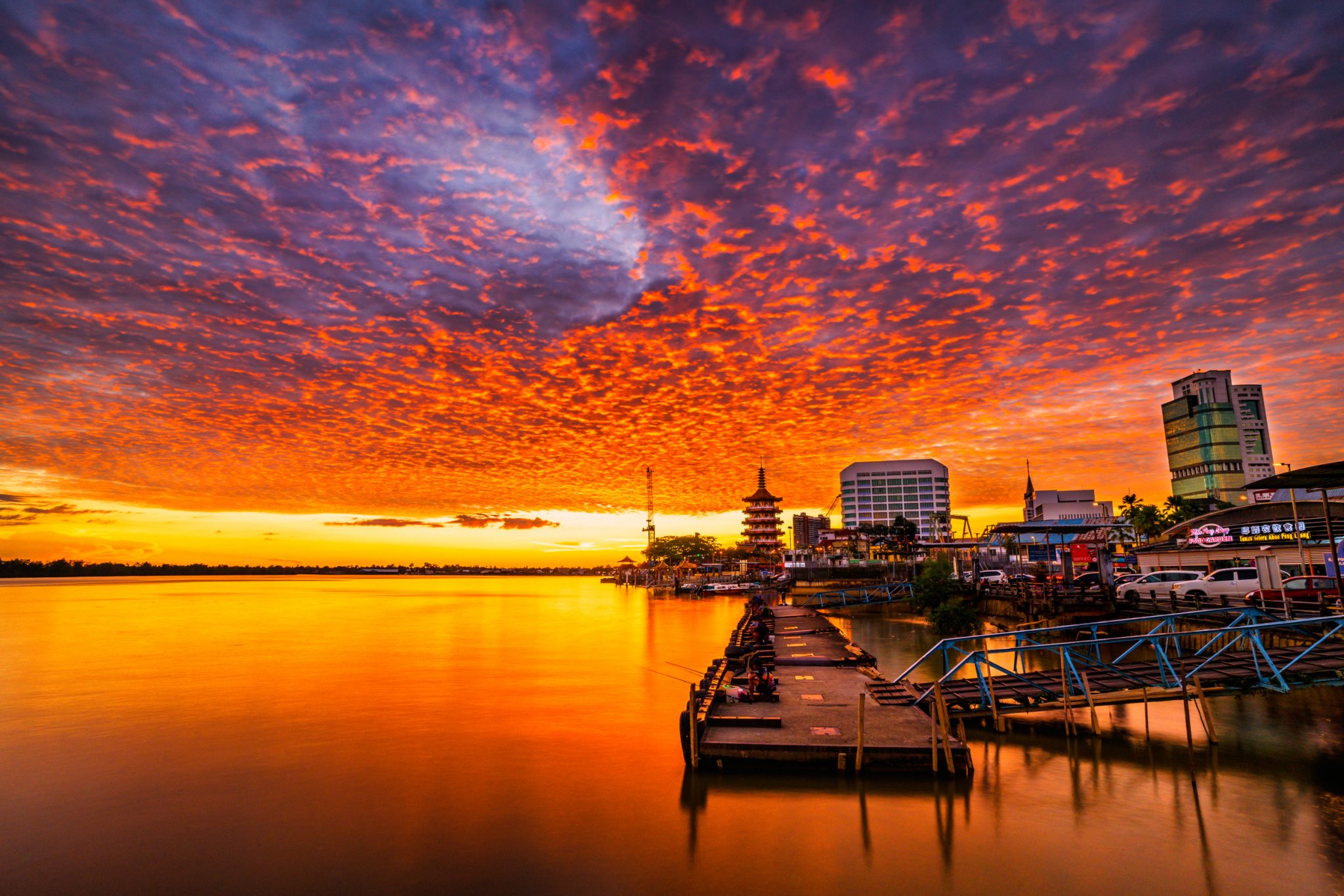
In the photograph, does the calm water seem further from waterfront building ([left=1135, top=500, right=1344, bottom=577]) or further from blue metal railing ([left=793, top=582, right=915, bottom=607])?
blue metal railing ([left=793, top=582, right=915, bottom=607])

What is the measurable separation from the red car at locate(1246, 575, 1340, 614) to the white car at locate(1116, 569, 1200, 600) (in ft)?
20.3

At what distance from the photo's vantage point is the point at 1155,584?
41188 mm

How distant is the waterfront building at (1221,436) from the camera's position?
167 meters

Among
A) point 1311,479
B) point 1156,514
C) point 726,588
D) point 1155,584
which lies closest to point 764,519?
point 726,588

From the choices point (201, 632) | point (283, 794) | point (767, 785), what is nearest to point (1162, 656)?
point (767, 785)

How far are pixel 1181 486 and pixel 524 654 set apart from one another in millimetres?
190398

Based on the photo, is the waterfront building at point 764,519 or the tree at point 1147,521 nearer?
the tree at point 1147,521

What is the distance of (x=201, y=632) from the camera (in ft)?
238

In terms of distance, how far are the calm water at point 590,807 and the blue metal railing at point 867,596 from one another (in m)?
44.3

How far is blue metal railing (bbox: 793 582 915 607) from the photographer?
77625mm

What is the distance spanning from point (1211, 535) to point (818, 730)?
43340 millimetres

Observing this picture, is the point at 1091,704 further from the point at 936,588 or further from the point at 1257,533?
the point at 936,588

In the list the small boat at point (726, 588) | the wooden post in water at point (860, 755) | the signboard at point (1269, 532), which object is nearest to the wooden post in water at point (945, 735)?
the wooden post in water at point (860, 755)

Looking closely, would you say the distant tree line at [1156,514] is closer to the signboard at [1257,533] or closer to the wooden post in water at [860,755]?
the signboard at [1257,533]
